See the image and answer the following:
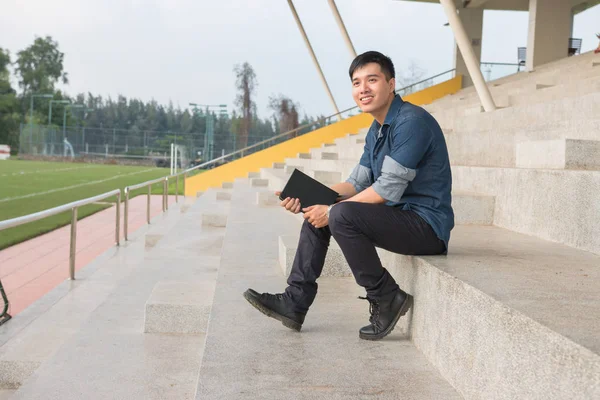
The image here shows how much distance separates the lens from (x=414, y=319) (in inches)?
102

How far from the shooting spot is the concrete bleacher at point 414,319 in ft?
5.76

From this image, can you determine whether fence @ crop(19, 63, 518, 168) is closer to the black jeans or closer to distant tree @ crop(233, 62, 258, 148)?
distant tree @ crop(233, 62, 258, 148)

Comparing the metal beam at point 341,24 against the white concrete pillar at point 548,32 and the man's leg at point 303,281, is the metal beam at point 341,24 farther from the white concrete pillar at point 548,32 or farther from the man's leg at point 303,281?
the man's leg at point 303,281

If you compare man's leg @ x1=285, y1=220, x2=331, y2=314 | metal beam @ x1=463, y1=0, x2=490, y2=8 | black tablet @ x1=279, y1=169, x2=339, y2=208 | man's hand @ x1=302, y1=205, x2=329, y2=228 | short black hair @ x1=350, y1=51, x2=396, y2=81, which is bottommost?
man's leg @ x1=285, y1=220, x2=331, y2=314

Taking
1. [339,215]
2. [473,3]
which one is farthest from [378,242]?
[473,3]

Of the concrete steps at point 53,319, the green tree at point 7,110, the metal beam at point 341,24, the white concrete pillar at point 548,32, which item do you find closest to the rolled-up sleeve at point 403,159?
the concrete steps at point 53,319

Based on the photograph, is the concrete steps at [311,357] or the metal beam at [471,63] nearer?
the concrete steps at [311,357]

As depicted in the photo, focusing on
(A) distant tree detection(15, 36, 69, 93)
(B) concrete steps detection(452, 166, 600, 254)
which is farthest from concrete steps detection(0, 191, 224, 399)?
(A) distant tree detection(15, 36, 69, 93)

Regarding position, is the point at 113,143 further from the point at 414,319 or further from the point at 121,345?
the point at 414,319

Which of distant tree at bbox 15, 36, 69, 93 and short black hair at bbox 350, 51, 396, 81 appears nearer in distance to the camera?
short black hair at bbox 350, 51, 396, 81

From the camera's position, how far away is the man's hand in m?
2.65

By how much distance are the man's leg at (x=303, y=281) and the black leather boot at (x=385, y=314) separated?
0.28 metres

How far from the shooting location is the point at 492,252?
9.15 ft

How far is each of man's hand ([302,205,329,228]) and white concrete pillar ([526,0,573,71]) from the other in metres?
13.8
